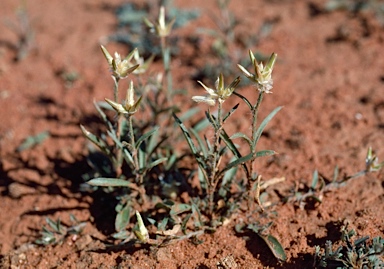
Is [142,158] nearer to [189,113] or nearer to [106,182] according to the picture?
[106,182]

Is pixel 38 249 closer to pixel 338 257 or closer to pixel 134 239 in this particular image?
pixel 134 239

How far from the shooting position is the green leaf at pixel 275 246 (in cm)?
249

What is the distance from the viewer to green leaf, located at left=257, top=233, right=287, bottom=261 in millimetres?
2494

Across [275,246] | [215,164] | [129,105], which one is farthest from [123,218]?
[275,246]

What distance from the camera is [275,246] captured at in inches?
100.0

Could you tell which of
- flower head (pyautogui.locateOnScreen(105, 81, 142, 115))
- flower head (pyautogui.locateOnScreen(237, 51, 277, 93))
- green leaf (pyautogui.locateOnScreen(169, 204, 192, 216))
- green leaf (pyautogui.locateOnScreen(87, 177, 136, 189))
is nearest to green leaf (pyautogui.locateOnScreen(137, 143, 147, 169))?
green leaf (pyautogui.locateOnScreen(87, 177, 136, 189))

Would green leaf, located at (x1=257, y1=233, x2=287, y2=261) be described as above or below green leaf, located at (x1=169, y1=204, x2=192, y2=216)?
below

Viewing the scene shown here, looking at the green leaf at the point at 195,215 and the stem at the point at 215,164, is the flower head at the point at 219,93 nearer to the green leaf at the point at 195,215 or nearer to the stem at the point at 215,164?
the stem at the point at 215,164

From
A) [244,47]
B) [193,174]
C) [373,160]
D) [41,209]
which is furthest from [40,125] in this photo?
[373,160]

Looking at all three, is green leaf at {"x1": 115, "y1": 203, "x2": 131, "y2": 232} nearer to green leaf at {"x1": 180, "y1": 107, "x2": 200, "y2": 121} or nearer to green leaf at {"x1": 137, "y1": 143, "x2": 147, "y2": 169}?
green leaf at {"x1": 137, "y1": 143, "x2": 147, "y2": 169}

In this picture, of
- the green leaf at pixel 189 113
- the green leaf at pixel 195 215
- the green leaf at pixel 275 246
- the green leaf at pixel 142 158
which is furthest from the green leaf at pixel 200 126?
the green leaf at pixel 275 246

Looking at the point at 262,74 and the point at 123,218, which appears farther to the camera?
the point at 123,218

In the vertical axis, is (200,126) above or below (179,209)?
above

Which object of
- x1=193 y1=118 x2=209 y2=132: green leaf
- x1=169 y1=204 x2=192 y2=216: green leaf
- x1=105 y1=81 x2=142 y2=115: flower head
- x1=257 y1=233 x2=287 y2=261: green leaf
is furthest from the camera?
x1=193 y1=118 x2=209 y2=132: green leaf
